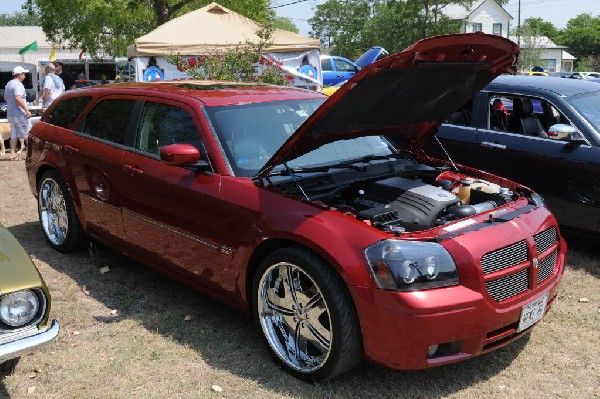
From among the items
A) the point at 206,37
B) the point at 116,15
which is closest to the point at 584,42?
the point at 116,15

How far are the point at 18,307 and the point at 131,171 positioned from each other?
178 centimetres

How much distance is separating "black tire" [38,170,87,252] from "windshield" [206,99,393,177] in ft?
6.67

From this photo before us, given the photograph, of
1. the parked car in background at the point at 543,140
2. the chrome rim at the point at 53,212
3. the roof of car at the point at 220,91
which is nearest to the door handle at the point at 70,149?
the chrome rim at the point at 53,212

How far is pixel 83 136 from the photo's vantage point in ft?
17.2

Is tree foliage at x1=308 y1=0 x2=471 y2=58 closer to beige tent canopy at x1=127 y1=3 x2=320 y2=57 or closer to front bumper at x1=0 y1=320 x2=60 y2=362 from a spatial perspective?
beige tent canopy at x1=127 y1=3 x2=320 y2=57

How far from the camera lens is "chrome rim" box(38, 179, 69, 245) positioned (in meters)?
5.59

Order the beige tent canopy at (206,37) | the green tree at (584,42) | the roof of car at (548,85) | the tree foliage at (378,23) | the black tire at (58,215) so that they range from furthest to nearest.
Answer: the green tree at (584,42)
the tree foliage at (378,23)
the beige tent canopy at (206,37)
the roof of car at (548,85)
the black tire at (58,215)

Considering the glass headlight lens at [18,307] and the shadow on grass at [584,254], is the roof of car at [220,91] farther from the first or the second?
the shadow on grass at [584,254]

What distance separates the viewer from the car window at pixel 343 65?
25266 millimetres

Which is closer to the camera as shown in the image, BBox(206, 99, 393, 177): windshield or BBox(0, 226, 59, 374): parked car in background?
BBox(0, 226, 59, 374): parked car in background

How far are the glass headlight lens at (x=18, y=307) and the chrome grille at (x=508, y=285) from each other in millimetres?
2255

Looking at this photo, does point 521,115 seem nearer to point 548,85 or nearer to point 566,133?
point 548,85

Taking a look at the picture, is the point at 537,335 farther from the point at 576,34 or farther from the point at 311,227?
the point at 576,34

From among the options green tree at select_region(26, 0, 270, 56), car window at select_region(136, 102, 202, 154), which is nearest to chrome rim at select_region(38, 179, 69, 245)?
car window at select_region(136, 102, 202, 154)
